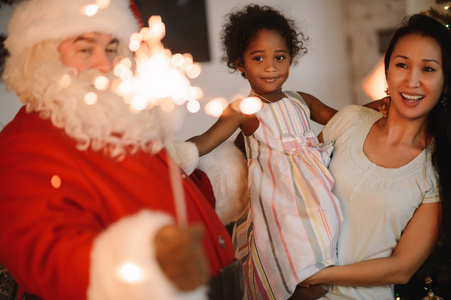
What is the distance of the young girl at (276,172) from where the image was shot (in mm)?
1293

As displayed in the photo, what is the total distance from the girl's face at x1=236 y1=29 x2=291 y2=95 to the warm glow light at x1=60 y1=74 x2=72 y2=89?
0.73m

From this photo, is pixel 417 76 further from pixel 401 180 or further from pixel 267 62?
pixel 267 62

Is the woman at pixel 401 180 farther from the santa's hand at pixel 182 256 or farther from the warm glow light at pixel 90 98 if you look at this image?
the warm glow light at pixel 90 98

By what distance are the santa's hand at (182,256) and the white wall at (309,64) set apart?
195 cm

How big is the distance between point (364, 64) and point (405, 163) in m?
1.88

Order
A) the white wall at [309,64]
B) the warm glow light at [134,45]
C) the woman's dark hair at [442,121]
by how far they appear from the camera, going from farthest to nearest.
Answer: the white wall at [309,64] < the woman's dark hair at [442,121] < the warm glow light at [134,45]

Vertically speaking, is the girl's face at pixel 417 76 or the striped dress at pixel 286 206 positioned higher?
the girl's face at pixel 417 76

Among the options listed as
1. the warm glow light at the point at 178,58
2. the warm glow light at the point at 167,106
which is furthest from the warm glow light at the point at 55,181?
the warm glow light at the point at 178,58

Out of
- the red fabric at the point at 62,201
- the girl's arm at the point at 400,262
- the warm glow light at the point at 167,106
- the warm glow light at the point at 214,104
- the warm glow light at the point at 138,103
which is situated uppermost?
the warm glow light at the point at 138,103

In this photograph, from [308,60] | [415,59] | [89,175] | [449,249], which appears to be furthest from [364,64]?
[89,175]

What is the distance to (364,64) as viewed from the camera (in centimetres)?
301

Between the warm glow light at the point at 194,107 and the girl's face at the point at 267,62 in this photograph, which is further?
the warm glow light at the point at 194,107

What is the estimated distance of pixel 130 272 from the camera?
73cm

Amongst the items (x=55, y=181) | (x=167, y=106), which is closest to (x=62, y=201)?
(x=55, y=181)
